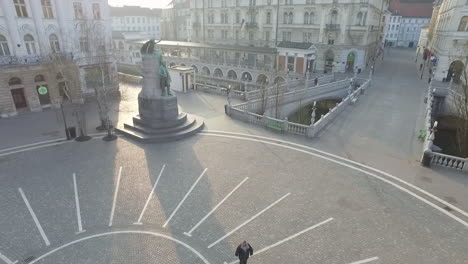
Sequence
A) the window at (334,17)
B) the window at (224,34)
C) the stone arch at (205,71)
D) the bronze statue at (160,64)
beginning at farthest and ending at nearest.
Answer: the window at (224,34)
the stone arch at (205,71)
the window at (334,17)
the bronze statue at (160,64)

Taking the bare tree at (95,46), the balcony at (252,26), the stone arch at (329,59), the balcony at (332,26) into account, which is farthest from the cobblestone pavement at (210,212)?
the balcony at (252,26)

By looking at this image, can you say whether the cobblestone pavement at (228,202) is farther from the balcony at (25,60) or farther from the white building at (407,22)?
the white building at (407,22)

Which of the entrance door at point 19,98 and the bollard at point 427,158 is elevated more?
the entrance door at point 19,98

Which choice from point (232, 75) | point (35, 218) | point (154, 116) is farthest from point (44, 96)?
point (232, 75)

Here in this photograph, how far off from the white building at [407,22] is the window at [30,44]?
379 ft

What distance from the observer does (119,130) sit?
22.1 metres

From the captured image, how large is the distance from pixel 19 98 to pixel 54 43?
6595mm

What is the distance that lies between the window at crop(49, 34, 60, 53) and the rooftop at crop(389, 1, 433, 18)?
4629 inches

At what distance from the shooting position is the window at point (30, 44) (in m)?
26.9

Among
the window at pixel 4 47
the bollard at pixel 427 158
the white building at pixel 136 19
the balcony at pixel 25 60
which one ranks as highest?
the white building at pixel 136 19

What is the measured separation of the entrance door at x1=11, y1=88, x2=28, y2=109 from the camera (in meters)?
27.0

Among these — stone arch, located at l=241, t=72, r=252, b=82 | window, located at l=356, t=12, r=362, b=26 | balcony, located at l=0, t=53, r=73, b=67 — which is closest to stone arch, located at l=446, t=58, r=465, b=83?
window, located at l=356, t=12, r=362, b=26

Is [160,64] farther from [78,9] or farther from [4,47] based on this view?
[4,47]

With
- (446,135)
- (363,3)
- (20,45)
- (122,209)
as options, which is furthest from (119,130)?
(363,3)
